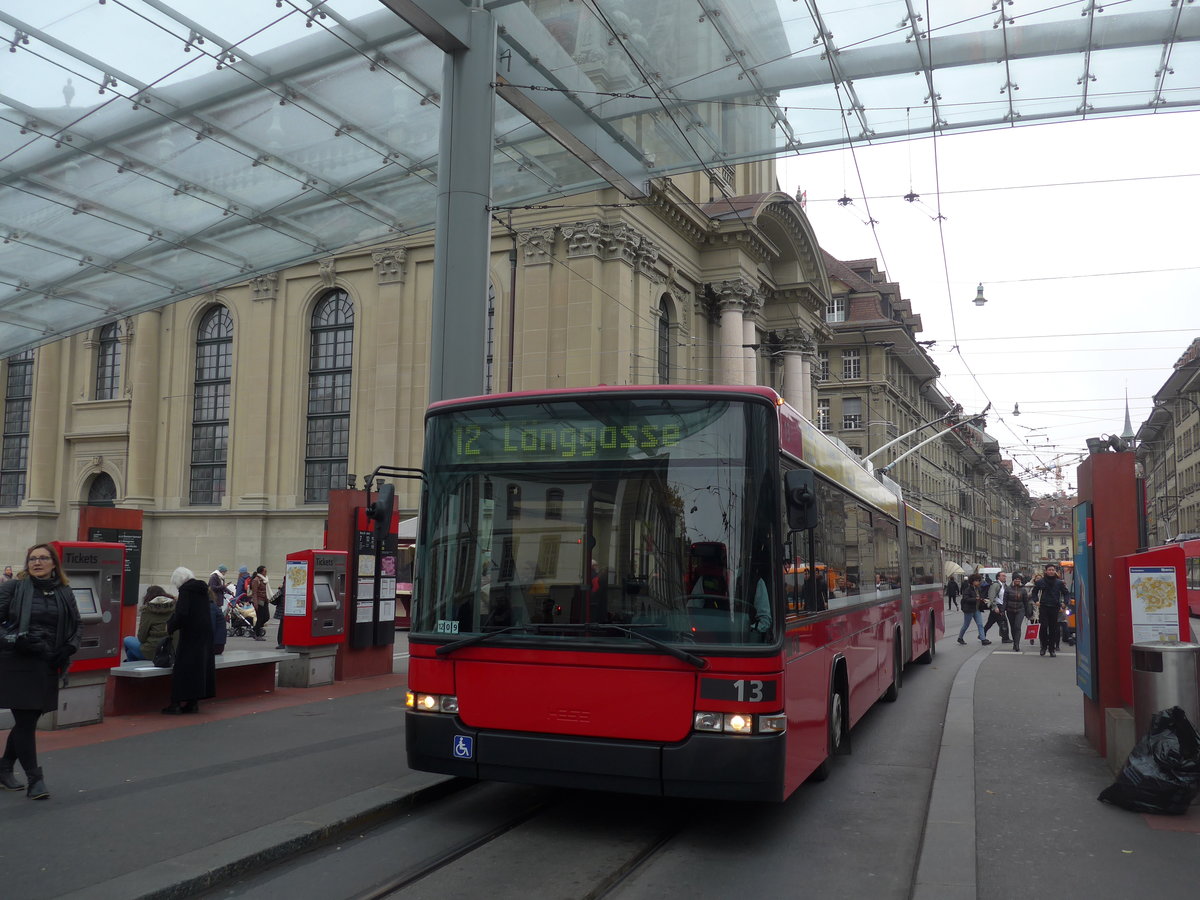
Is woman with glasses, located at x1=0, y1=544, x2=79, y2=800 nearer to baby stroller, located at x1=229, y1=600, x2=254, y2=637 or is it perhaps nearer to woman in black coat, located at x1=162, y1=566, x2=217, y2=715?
woman in black coat, located at x1=162, y1=566, x2=217, y2=715

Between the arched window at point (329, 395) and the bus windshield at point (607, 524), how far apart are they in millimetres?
32585

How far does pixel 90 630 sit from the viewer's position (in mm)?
10047

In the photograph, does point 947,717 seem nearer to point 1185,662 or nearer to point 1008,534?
point 1185,662

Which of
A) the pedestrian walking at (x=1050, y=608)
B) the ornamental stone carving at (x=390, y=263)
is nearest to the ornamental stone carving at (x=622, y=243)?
the ornamental stone carving at (x=390, y=263)

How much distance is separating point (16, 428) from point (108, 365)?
5.48m

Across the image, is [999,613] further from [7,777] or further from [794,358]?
[794,358]

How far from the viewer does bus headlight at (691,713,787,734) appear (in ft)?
20.0

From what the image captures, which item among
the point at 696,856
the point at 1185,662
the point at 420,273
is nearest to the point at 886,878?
the point at 696,856

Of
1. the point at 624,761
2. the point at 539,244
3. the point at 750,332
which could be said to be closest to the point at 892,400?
the point at 750,332

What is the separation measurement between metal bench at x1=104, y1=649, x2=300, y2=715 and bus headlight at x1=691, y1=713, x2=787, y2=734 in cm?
704

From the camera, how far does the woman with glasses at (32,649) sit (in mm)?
7008

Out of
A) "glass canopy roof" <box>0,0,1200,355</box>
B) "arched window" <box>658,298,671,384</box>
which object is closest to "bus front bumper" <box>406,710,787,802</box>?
"glass canopy roof" <box>0,0,1200,355</box>

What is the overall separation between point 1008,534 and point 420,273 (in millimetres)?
92338

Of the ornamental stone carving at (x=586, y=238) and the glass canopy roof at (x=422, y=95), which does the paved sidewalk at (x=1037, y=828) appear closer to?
the glass canopy roof at (x=422, y=95)
